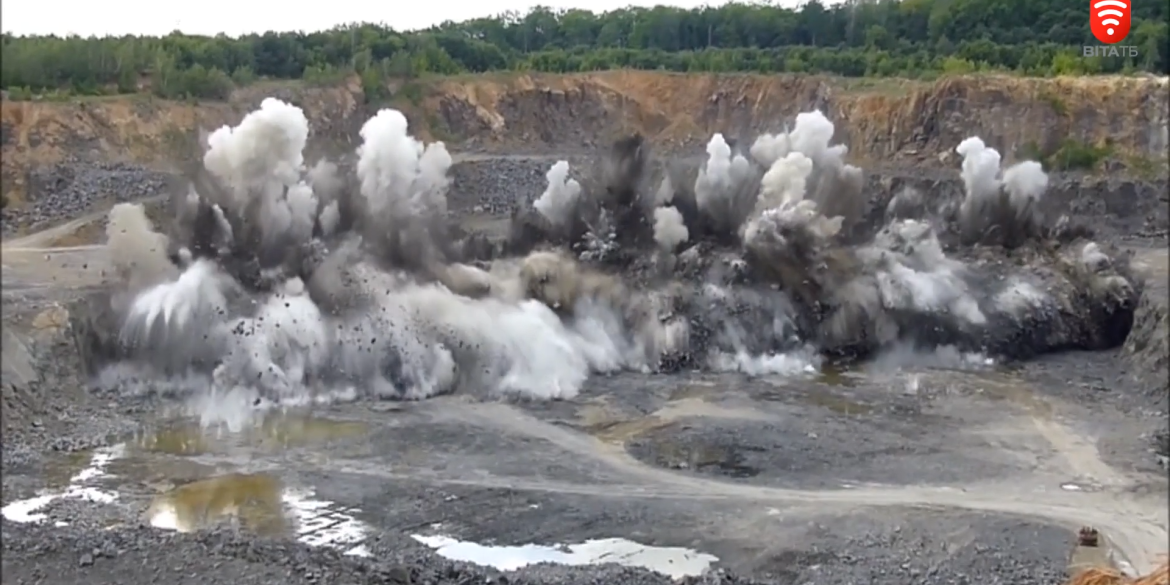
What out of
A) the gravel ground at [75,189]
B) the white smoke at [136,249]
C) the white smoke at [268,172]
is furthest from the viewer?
the white smoke at [268,172]

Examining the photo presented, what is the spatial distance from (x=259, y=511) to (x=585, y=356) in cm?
1094

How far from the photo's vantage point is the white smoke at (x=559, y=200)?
31.1 m

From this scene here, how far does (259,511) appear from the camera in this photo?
1684 cm

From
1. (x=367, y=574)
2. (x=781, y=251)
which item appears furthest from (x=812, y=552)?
(x=781, y=251)

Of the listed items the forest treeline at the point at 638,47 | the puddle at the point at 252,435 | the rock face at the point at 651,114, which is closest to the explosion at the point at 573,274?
the puddle at the point at 252,435

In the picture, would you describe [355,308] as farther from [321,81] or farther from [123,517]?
[321,81]

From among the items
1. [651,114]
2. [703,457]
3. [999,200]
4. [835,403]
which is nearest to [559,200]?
[835,403]

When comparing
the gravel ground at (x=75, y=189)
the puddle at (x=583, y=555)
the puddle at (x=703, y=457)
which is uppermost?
the gravel ground at (x=75, y=189)

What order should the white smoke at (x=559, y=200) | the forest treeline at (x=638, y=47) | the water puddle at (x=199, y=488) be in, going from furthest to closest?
the white smoke at (x=559, y=200)
the forest treeline at (x=638, y=47)
the water puddle at (x=199, y=488)

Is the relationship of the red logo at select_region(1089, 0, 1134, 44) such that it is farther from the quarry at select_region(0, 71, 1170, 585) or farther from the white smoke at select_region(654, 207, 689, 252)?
the white smoke at select_region(654, 207, 689, 252)

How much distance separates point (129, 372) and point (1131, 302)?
21668 mm

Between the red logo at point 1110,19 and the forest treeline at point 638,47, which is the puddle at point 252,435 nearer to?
the forest treeline at point 638,47

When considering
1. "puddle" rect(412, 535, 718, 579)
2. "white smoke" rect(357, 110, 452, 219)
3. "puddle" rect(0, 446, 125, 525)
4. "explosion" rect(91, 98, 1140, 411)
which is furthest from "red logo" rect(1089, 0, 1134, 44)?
"white smoke" rect(357, 110, 452, 219)

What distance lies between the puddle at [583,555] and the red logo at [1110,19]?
8.97 m
